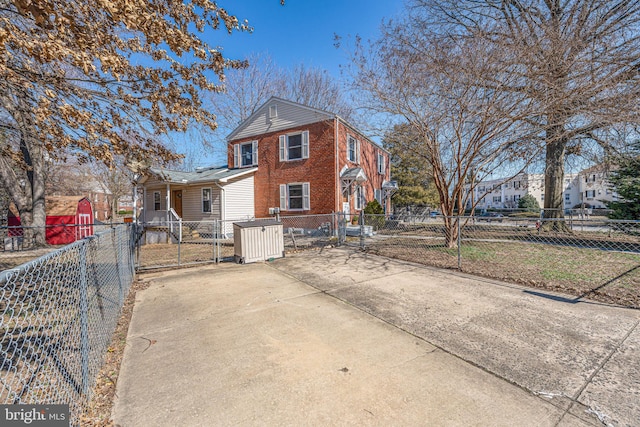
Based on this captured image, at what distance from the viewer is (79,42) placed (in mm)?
3551

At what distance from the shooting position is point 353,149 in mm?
16594

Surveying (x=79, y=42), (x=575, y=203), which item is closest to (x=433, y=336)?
(x=79, y=42)

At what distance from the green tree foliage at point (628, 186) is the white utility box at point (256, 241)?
50.5ft

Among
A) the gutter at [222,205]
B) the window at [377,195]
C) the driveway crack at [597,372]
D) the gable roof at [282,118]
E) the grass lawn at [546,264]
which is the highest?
the gable roof at [282,118]

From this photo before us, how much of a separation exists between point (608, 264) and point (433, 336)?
22.9 ft

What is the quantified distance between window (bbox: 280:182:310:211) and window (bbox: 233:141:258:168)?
114 inches

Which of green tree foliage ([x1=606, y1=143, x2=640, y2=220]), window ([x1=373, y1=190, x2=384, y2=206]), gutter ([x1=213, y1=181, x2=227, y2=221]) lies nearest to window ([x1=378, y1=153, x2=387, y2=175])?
window ([x1=373, y1=190, x2=384, y2=206])

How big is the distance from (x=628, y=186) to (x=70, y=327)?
19.0m

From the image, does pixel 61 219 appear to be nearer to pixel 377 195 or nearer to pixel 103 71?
pixel 103 71

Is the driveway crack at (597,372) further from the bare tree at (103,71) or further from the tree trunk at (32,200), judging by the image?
the tree trunk at (32,200)

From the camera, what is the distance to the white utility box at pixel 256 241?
8156 millimetres

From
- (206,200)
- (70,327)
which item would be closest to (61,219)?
(206,200)

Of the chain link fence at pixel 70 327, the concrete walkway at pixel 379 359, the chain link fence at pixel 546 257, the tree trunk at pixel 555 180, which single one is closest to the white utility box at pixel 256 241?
the concrete walkway at pixel 379 359

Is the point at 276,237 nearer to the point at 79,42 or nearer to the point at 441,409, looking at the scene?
the point at 79,42
